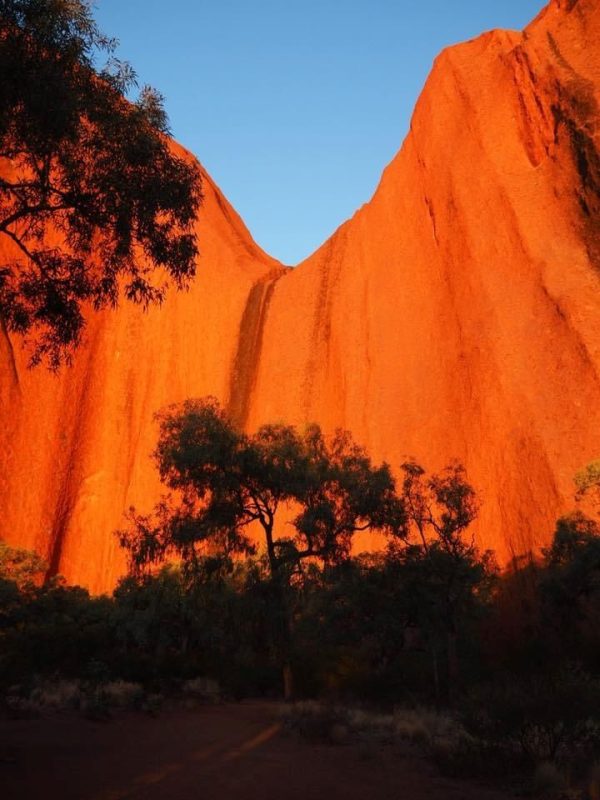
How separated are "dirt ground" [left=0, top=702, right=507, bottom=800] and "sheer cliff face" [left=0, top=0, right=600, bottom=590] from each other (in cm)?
1665

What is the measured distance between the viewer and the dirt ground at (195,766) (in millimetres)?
7965

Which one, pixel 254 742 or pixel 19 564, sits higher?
pixel 19 564

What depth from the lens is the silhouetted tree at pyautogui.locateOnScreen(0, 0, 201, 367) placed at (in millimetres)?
8758

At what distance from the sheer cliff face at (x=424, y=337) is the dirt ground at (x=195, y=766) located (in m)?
16.7

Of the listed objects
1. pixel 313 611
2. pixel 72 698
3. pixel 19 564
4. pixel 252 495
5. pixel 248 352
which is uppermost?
pixel 248 352

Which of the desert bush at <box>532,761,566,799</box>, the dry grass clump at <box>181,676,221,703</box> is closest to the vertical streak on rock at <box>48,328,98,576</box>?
the dry grass clump at <box>181,676,221,703</box>

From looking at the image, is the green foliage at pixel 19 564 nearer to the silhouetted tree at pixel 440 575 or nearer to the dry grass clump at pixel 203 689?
the dry grass clump at pixel 203 689

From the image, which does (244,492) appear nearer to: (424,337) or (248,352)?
(424,337)

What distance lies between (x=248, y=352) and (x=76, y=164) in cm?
3301

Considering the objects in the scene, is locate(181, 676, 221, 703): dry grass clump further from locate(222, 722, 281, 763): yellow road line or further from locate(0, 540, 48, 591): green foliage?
locate(0, 540, 48, 591): green foliage

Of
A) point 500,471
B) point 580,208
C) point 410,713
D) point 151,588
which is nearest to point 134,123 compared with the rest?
point 410,713

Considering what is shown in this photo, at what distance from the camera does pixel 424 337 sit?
1362 inches

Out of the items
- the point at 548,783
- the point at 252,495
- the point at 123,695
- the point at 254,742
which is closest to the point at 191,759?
the point at 254,742

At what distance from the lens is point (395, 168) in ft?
138
